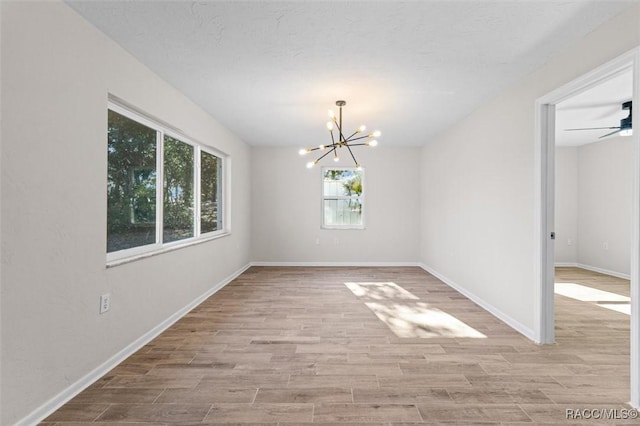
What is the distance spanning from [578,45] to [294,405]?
10.9 feet

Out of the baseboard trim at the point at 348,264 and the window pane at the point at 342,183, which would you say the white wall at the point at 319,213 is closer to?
the baseboard trim at the point at 348,264

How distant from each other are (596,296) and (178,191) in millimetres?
5667

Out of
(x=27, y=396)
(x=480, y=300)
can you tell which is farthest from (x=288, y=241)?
(x=27, y=396)

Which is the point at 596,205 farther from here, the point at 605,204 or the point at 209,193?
the point at 209,193

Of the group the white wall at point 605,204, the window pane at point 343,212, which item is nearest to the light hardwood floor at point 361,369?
the white wall at point 605,204

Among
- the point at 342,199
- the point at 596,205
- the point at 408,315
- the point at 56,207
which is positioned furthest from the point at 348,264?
the point at 56,207

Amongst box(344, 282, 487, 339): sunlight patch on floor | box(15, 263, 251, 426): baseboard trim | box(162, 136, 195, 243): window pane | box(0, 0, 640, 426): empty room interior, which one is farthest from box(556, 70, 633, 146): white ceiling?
box(15, 263, 251, 426): baseboard trim

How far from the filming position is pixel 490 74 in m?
3.01

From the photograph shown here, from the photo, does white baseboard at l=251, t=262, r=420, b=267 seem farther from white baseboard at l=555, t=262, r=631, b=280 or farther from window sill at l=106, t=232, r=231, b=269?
white baseboard at l=555, t=262, r=631, b=280

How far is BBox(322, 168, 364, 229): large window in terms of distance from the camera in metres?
6.65

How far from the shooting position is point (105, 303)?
2.31 meters

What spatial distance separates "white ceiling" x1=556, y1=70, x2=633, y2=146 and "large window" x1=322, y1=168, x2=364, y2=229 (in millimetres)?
3543

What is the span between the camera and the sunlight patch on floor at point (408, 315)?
3057 millimetres

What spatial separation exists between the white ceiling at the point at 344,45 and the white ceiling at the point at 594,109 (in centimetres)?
113
